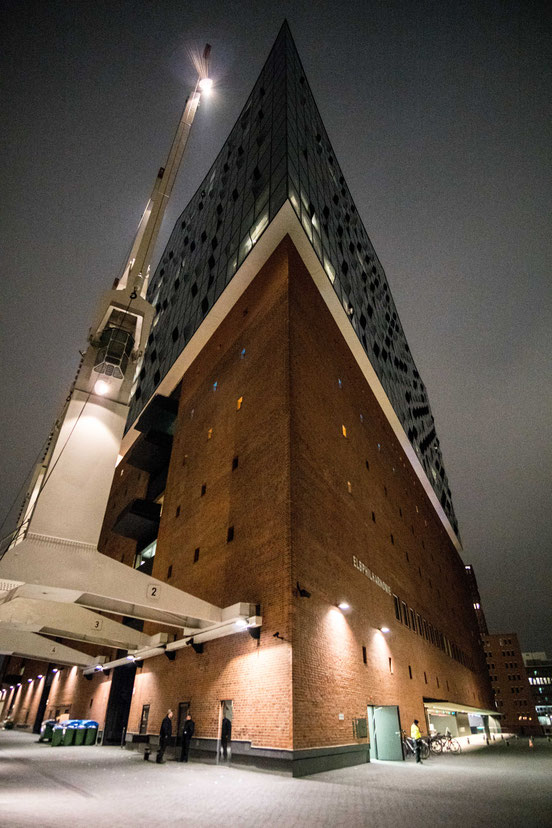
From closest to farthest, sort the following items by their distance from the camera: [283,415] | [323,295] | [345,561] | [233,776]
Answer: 1. [233,776]
2. [283,415]
3. [345,561]
4. [323,295]

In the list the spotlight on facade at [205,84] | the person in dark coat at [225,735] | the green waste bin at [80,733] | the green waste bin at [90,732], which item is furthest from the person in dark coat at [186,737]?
the spotlight on facade at [205,84]

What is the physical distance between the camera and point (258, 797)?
7527 millimetres

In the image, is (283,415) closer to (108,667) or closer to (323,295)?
(323,295)

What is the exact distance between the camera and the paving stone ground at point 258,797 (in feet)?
19.3

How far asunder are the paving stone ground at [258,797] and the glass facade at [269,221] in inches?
750

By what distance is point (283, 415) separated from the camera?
1459 centimetres

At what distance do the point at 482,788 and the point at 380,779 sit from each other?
7.54 ft

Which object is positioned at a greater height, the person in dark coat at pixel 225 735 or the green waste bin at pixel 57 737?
the person in dark coat at pixel 225 735

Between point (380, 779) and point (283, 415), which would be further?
point (283, 415)

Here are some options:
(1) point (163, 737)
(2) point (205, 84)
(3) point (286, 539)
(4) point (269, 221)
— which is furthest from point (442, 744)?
(2) point (205, 84)

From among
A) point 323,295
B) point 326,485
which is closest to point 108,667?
point 326,485

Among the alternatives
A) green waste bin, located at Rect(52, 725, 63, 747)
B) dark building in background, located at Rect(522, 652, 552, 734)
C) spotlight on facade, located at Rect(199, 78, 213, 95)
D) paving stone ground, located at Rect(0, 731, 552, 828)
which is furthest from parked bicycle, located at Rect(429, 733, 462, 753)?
dark building in background, located at Rect(522, 652, 552, 734)

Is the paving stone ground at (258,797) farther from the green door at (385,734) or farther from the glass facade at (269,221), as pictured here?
the glass facade at (269,221)

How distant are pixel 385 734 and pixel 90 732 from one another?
13.3 metres
